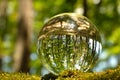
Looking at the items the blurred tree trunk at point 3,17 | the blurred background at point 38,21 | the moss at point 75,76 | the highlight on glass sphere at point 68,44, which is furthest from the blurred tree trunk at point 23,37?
the blurred tree trunk at point 3,17

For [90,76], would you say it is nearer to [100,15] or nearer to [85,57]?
[85,57]

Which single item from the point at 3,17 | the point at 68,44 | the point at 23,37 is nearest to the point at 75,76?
the point at 68,44

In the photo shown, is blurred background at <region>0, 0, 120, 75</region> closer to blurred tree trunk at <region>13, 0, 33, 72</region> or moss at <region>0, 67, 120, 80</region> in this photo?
blurred tree trunk at <region>13, 0, 33, 72</region>

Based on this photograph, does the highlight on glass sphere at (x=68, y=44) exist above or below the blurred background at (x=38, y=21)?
above

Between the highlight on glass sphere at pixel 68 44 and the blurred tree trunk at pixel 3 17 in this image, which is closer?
the highlight on glass sphere at pixel 68 44

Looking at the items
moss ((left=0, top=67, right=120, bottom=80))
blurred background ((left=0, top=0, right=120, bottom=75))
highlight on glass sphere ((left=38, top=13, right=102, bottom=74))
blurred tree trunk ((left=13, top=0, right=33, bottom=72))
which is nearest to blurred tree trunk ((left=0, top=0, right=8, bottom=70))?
blurred background ((left=0, top=0, right=120, bottom=75))

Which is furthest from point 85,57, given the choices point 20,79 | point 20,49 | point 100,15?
point 100,15

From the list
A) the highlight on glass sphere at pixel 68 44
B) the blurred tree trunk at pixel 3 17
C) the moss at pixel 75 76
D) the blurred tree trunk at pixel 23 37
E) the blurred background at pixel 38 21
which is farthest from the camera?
the blurred tree trunk at pixel 3 17

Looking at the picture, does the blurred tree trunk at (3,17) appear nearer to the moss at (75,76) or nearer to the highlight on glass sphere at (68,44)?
the highlight on glass sphere at (68,44)
